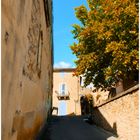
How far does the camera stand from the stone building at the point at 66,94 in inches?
1613

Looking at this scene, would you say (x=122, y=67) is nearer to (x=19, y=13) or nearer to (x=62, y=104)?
(x=19, y=13)

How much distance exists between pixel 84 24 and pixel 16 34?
53.0 ft

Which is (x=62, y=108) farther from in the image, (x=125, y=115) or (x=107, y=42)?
(x=125, y=115)

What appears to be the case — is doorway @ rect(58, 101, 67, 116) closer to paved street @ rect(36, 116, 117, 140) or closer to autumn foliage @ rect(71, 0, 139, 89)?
autumn foliage @ rect(71, 0, 139, 89)

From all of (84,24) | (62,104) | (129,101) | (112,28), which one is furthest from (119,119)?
(62,104)

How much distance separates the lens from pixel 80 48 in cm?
1952

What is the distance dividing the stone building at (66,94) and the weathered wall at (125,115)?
1064 inches

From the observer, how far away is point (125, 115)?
35.7 ft

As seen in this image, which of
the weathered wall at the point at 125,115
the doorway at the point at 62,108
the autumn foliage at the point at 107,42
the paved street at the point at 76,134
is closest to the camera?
the weathered wall at the point at 125,115

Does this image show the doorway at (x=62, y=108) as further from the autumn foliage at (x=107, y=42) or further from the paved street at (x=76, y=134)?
the paved street at (x=76, y=134)

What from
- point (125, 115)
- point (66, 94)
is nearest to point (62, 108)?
point (66, 94)

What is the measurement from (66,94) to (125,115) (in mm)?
30781

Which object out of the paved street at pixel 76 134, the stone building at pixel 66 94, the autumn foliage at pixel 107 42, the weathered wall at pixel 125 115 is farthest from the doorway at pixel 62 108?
the weathered wall at pixel 125 115

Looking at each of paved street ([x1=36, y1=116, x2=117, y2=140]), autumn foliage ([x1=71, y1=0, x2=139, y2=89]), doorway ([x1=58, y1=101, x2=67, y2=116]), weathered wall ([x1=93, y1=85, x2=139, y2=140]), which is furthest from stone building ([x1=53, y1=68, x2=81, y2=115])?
weathered wall ([x1=93, y1=85, x2=139, y2=140])
